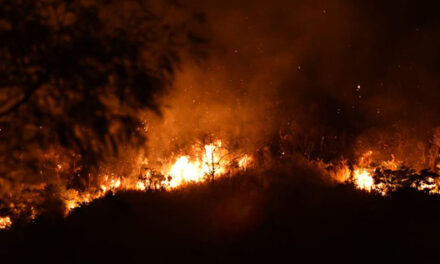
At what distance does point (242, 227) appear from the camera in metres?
4.85

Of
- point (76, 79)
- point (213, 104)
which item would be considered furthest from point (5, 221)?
point (213, 104)

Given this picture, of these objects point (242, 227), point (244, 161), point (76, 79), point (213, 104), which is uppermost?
point (76, 79)

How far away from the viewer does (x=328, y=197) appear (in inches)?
218

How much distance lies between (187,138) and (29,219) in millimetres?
2906

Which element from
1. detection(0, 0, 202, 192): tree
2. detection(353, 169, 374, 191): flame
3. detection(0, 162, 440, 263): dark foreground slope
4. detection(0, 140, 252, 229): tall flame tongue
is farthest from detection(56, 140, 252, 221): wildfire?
detection(353, 169, 374, 191): flame

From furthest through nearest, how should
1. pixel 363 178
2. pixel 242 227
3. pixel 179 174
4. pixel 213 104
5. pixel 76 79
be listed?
pixel 213 104
pixel 179 174
pixel 76 79
pixel 363 178
pixel 242 227

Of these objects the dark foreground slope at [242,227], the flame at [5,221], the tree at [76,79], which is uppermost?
the tree at [76,79]

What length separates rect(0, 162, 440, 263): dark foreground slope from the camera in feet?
14.4

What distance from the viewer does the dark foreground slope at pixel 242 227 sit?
4.38 meters

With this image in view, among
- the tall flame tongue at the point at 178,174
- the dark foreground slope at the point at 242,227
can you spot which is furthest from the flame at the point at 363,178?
the tall flame tongue at the point at 178,174

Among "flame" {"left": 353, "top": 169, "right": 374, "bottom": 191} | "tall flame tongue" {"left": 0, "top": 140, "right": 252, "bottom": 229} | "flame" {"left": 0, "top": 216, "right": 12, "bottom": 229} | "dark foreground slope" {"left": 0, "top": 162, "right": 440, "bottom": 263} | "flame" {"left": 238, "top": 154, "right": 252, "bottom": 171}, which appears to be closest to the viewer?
"dark foreground slope" {"left": 0, "top": 162, "right": 440, "bottom": 263}

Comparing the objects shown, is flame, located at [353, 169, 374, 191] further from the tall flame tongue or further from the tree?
the tree

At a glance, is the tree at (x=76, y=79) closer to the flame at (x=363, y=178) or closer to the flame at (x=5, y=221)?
the flame at (x=5, y=221)

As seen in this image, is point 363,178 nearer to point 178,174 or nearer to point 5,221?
point 178,174
